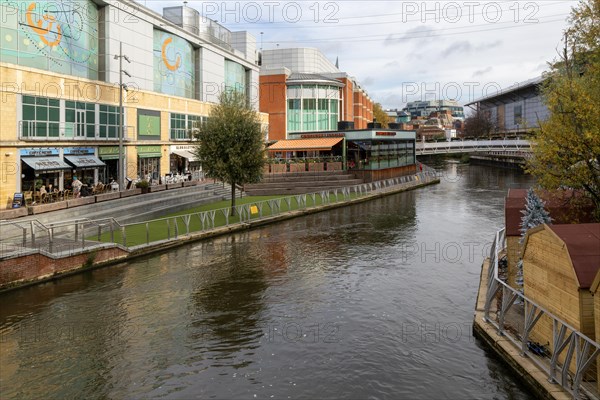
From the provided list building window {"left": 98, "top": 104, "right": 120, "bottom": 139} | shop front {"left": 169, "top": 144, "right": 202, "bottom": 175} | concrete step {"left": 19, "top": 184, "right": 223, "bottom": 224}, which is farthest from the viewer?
shop front {"left": 169, "top": 144, "right": 202, "bottom": 175}

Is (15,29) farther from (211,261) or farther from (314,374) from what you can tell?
(314,374)

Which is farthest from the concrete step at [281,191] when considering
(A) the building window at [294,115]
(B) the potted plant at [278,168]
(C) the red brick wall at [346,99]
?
(C) the red brick wall at [346,99]

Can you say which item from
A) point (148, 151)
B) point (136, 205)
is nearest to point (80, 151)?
point (136, 205)

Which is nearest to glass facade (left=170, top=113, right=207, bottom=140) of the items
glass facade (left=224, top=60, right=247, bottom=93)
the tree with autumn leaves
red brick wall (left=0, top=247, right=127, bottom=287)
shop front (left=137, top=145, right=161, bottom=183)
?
shop front (left=137, top=145, right=161, bottom=183)

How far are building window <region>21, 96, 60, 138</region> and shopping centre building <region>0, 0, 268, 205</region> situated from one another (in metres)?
0.05

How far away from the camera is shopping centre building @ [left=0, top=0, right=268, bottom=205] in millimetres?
25734

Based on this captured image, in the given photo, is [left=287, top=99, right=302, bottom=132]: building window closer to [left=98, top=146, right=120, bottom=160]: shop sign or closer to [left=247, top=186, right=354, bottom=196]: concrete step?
[left=247, top=186, right=354, bottom=196]: concrete step

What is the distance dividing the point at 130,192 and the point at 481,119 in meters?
114

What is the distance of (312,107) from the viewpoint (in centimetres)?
7038

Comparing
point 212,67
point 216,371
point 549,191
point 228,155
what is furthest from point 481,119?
point 216,371

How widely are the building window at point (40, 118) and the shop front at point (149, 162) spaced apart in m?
8.87

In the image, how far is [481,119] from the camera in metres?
128

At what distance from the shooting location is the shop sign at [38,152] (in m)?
25.7

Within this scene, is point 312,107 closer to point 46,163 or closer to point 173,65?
point 173,65
